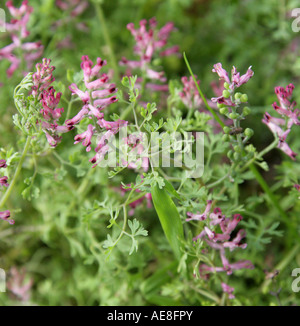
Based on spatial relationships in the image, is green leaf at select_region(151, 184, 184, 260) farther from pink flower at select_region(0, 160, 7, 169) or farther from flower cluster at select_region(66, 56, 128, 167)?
pink flower at select_region(0, 160, 7, 169)

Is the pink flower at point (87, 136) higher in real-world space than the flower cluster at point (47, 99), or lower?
lower

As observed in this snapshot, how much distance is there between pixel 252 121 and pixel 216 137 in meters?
1.19

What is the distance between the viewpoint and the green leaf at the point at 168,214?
70.6 inches

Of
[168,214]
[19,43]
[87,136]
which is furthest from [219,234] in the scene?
[19,43]

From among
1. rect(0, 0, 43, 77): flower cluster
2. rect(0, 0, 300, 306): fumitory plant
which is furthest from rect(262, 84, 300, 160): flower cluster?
rect(0, 0, 43, 77): flower cluster

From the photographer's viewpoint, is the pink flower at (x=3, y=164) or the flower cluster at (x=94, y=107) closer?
the flower cluster at (x=94, y=107)

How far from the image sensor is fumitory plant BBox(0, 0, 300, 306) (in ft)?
5.82

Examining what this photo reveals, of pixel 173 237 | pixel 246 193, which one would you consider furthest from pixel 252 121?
pixel 173 237

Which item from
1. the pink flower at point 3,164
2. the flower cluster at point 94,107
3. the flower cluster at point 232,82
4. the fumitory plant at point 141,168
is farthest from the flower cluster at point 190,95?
the pink flower at point 3,164

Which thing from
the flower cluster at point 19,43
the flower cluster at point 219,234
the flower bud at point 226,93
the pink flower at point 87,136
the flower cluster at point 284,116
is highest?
the flower cluster at point 19,43

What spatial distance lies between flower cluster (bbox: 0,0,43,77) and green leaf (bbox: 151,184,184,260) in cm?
143

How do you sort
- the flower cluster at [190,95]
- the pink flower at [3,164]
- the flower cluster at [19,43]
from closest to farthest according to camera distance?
the pink flower at [3,164] < the flower cluster at [190,95] < the flower cluster at [19,43]

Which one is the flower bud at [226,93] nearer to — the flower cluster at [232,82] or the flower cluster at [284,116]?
the flower cluster at [232,82]

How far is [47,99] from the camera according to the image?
1.71 meters
